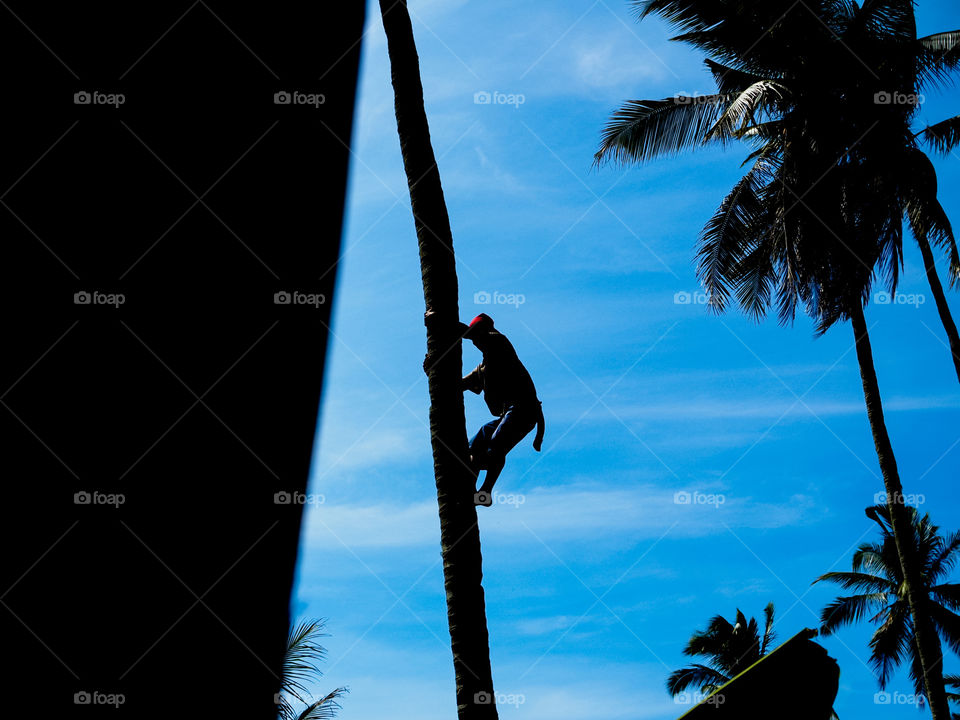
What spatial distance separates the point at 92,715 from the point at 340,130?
6826 millimetres

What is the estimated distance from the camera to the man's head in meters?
6.16

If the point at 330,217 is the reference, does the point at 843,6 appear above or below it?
above

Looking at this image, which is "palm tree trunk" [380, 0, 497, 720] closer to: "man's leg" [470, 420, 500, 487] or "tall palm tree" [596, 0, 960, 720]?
"man's leg" [470, 420, 500, 487]

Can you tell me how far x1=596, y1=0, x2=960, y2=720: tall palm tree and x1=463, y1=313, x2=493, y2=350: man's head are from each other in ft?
34.1

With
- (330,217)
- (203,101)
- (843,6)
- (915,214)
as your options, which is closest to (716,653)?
(915,214)

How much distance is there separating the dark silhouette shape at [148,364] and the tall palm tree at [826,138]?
33.8 feet

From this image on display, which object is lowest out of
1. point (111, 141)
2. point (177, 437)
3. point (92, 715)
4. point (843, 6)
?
point (92, 715)

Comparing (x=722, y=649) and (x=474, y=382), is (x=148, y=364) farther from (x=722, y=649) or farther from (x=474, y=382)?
(x=722, y=649)

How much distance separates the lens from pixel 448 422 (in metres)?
5.19

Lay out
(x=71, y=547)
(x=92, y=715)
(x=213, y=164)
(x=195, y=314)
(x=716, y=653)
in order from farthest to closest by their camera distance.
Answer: (x=716, y=653) < (x=213, y=164) < (x=195, y=314) < (x=71, y=547) < (x=92, y=715)

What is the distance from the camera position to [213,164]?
23.9 feet

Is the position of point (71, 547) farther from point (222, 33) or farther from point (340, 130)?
point (340, 130)

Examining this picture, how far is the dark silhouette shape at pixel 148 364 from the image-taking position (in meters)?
5.37

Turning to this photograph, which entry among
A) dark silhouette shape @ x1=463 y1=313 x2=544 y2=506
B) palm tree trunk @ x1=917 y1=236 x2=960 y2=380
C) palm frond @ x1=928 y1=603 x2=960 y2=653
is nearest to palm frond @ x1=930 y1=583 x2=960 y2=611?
palm frond @ x1=928 y1=603 x2=960 y2=653
